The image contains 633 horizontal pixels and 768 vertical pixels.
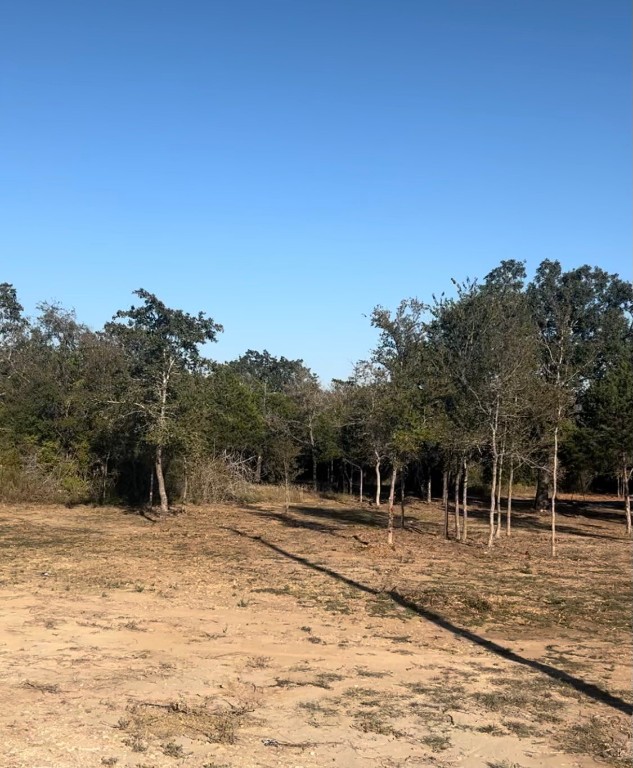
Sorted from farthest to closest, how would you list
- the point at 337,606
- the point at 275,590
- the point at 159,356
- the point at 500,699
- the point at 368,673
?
the point at 159,356, the point at 275,590, the point at 337,606, the point at 368,673, the point at 500,699

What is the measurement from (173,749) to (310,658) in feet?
10.3

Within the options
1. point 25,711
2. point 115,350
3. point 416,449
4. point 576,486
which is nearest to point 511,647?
point 25,711

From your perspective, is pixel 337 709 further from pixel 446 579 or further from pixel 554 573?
pixel 554 573

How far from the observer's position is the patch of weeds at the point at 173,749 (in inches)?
233

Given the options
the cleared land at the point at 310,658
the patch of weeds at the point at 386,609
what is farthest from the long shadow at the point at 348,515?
the patch of weeds at the point at 386,609

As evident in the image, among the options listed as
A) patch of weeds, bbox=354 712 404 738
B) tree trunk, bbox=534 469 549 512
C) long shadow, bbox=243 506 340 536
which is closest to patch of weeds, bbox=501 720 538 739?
patch of weeds, bbox=354 712 404 738

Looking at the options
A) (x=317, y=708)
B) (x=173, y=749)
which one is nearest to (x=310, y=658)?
(x=317, y=708)

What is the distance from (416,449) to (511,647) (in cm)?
956

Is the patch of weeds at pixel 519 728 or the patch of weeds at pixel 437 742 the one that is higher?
the patch of weeds at pixel 519 728

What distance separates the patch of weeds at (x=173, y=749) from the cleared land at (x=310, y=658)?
24 millimetres

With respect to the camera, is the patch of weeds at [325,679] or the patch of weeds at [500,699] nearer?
the patch of weeds at [500,699]

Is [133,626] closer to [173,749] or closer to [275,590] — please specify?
[275,590]

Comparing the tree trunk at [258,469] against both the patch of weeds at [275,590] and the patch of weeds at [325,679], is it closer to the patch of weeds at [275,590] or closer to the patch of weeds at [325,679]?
the patch of weeds at [275,590]

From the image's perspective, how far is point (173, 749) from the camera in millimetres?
5992
